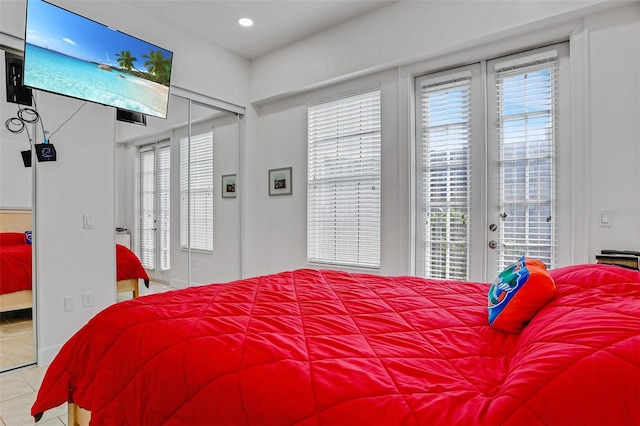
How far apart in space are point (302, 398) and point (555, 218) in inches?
101

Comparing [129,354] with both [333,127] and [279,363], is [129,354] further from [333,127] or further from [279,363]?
[333,127]

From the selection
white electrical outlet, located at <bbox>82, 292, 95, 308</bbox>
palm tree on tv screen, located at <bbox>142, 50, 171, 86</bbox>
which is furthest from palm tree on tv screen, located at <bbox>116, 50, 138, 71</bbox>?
white electrical outlet, located at <bbox>82, 292, 95, 308</bbox>

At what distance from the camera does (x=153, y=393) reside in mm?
1067

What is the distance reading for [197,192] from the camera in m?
3.94

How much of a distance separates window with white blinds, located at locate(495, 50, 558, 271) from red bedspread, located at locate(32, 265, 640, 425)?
139 cm

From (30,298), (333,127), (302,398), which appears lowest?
(30,298)

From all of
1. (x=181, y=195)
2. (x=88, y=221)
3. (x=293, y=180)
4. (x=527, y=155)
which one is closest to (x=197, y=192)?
(x=181, y=195)

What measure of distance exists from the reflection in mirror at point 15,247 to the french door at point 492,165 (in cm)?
315

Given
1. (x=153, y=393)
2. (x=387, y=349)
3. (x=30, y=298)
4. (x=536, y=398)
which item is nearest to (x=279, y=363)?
(x=387, y=349)

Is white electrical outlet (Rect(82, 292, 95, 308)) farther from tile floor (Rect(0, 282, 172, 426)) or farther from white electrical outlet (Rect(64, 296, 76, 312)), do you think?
tile floor (Rect(0, 282, 172, 426))

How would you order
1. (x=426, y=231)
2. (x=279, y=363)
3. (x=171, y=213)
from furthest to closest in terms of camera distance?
Answer: (x=171, y=213), (x=426, y=231), (x=279, y=363)

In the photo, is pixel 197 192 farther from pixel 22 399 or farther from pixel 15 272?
pixel 22 399

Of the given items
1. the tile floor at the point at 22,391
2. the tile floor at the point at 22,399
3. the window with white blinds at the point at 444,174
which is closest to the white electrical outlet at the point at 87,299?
the tile floor at the point at 22,391

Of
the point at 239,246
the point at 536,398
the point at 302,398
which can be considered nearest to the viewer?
the point at 536,398
